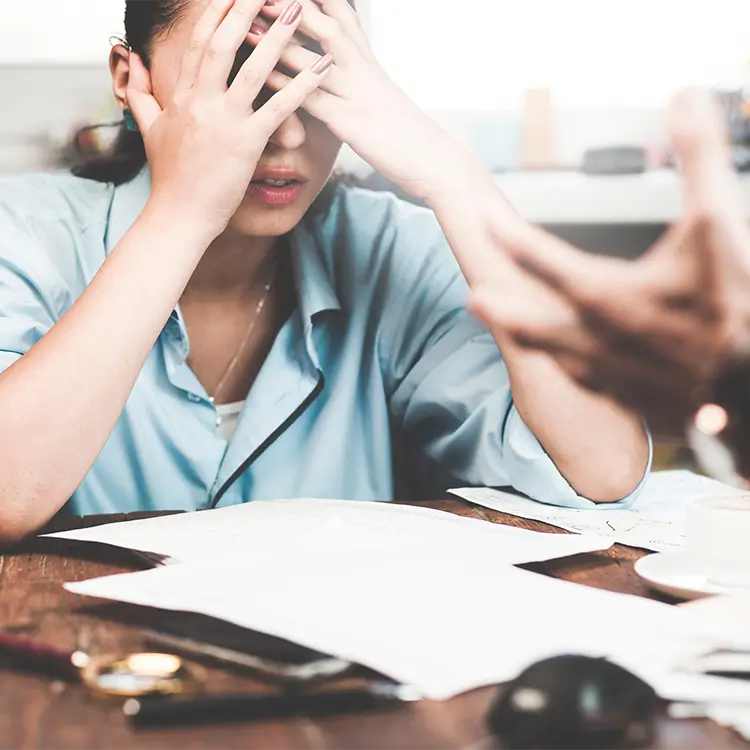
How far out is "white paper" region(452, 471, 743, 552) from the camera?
75 centimetres

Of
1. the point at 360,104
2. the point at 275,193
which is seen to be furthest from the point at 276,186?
the point at 360,104

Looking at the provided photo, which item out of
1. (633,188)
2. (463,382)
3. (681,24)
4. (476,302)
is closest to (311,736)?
(476,302)

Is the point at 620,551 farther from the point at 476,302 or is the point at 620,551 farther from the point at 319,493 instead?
the point at 319,493

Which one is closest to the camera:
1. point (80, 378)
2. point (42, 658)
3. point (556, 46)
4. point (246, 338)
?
point (42, 658)

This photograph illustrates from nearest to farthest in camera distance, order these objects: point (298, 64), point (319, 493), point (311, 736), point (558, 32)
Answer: point (311, 736) < point (298, 64) < point (319, 493) < point (558, 32)

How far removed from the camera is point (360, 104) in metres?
0.98

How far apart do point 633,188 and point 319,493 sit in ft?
2.24

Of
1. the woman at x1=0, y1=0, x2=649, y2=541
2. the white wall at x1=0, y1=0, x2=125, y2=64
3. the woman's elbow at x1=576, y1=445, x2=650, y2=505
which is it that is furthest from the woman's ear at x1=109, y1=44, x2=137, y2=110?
the white wall at x1=0, y1=0, x2=125, y2=64

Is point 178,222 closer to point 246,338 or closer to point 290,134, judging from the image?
point 290,134

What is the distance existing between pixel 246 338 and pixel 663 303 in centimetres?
72

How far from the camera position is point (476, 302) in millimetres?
564

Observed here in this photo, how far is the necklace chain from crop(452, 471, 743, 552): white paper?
0.34 metres

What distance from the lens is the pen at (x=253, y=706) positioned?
0.39 meters

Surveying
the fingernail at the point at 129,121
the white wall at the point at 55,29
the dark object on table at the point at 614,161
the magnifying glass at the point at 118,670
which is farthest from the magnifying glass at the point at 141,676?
the white wall at the point at 55,29
